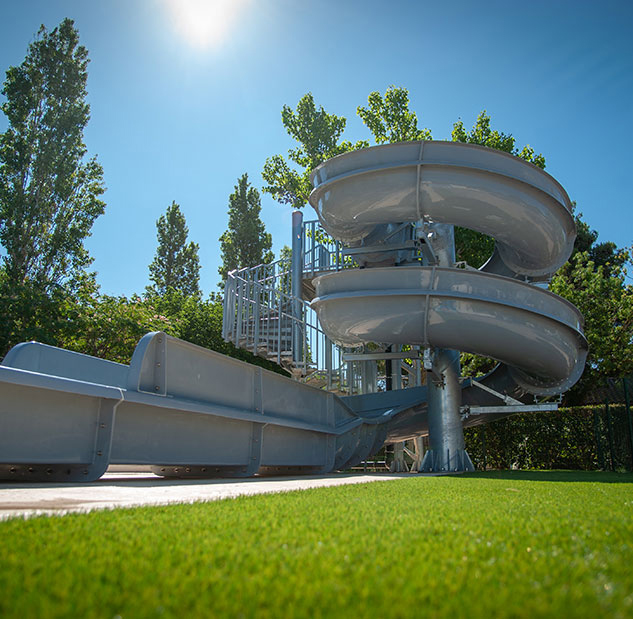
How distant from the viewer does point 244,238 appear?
39.4m

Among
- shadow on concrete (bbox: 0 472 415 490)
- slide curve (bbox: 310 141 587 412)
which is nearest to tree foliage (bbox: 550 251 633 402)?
slide curve (bbox: 310 141 587 412)

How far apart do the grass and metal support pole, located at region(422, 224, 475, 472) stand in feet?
25.1

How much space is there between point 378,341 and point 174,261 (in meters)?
37.6

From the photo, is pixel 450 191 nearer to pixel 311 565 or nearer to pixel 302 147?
pixel 311 565

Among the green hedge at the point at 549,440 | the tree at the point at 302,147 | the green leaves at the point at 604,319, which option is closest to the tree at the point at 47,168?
the tree at the point at 302,147

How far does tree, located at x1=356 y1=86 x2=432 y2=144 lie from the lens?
91.7ft

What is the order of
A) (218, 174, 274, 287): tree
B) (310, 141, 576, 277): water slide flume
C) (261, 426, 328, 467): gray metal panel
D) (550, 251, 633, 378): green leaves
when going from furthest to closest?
(218, 174, 274, 287): tree → (550, 251, 633, 378): green leaves → (310, 141, 576, 277): water slide flume → (261, 426, 328, 467): gray metal panel

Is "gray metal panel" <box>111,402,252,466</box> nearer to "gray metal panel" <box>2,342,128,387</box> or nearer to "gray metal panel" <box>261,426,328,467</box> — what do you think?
"gray metal panel" <box>261,426,328,467</box>

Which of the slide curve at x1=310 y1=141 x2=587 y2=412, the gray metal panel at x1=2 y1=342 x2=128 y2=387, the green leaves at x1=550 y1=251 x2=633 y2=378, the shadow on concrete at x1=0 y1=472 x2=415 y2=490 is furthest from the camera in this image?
the green leaves at x1=550 y1=251 x2=633 y2=378

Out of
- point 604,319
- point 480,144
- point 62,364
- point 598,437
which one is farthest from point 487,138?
point 62,364

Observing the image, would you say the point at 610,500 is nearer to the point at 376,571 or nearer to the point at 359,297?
the point at 376,571

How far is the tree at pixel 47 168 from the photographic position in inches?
862

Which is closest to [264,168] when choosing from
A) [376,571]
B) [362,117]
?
[362,117]

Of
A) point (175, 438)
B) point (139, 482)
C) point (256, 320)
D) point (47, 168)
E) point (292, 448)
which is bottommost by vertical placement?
point (139, 482)
